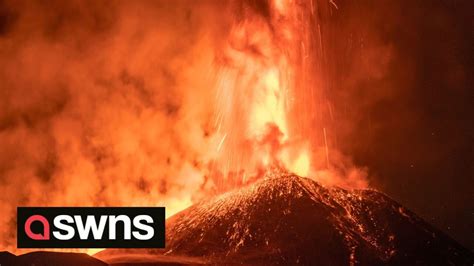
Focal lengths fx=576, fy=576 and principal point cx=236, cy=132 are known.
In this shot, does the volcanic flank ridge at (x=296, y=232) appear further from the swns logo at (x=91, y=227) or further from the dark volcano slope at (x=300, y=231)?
the swns logo at (x=91, y=227)

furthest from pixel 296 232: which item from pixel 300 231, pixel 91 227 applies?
pixel 91 227

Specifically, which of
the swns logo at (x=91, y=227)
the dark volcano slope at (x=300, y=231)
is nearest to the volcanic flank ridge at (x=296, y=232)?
the dark volcano slope at (x=300, y=231)

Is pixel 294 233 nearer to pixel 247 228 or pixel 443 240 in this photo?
pixel 247 228

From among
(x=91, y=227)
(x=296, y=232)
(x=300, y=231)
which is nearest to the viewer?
(x=91, y=227)

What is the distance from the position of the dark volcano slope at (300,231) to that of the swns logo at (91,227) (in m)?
11.6

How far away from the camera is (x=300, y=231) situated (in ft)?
199

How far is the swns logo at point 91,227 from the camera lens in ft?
123

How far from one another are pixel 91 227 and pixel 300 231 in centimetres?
2823

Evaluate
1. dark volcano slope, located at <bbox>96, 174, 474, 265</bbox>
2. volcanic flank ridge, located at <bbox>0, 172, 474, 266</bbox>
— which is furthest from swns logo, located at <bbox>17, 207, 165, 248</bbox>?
dark volcano slope, located at <bbox>96, 174, 474, 265</bbox>

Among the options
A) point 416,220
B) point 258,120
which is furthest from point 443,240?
point 258,120

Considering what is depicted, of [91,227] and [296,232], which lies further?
[296,232]

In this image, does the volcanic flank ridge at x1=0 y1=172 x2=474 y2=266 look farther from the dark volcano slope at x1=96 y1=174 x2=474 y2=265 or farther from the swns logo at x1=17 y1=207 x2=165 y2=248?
the swns logo at x1=17 y1=207 x2=165 y2=248

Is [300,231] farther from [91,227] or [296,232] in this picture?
[91,227]

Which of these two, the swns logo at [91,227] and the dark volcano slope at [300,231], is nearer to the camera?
the swns logo at [91,227]
